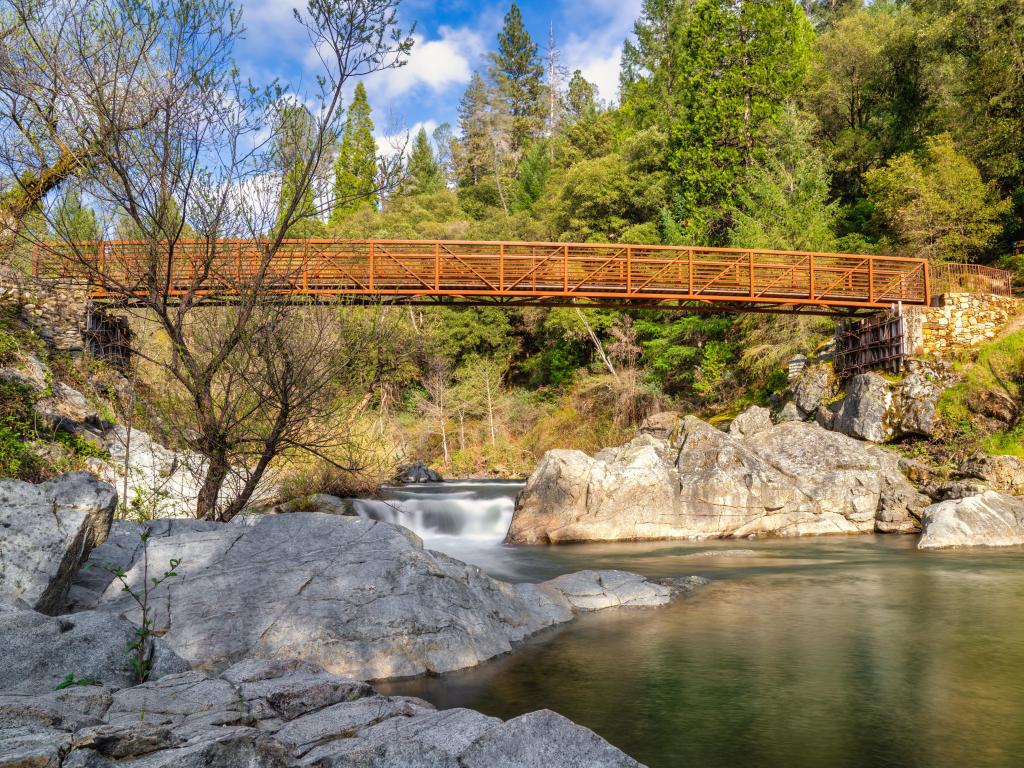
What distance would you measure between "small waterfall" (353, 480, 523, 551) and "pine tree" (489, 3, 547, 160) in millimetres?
54641

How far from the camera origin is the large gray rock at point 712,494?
1612 cm

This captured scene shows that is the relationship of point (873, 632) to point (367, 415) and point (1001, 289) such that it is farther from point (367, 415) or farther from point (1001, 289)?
point (1001, 289)

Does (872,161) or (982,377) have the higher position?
(872,161)

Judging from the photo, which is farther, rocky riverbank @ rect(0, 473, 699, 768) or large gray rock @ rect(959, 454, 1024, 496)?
large gray rock @ rect(959, 454, 1024, 496)

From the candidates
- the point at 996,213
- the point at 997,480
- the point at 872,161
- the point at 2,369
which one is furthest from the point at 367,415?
the point at 872,161

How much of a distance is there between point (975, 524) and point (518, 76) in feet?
215

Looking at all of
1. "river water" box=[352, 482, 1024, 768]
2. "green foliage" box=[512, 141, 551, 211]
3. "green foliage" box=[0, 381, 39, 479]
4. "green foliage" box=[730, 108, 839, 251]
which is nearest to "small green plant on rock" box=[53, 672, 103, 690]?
"river water" box=[352, 482, 1024, 768]

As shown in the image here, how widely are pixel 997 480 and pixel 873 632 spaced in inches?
404

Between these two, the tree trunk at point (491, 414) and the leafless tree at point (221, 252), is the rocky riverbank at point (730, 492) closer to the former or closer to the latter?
the leafless tree at point (221, 252)

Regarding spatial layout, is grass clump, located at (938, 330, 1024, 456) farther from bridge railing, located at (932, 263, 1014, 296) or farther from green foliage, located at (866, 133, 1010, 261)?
green foliage, located at (866, 133, 1010, 261)

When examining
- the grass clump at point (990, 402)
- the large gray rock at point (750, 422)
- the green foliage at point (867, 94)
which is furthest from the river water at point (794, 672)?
the green foliage at point (867, 94)

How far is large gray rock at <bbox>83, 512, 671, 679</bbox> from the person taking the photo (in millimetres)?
6199

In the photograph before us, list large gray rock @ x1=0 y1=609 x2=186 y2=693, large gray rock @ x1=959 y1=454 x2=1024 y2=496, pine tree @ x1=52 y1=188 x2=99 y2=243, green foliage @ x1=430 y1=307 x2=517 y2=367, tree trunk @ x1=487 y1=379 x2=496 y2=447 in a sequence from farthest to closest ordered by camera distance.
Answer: green foliage @ x1=430 y1=307 x2=517 y2=367
tree trunk @ x1=487 y1=379 x2=496 y2=447
large gray rock @ x1=959 y1=454 x2=1024 y2=496
pine tree @ x1=52 y1=188 x2=99 y2=243
large gray rock @ x1=0 y1=609 x2=186 y2=693

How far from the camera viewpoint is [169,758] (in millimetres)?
2943
